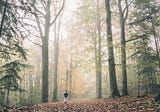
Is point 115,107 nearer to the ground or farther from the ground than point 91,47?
nearer to the ground

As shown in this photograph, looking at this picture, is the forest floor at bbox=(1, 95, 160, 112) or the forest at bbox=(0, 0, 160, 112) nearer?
the forest floor at bbox=(1, 95, 160, 112)

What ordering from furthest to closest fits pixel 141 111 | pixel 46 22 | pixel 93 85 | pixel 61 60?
pixel 93 85, pixel 61 60, pixel 46 22, pixel 141 111

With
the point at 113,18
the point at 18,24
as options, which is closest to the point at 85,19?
the point at 113,18

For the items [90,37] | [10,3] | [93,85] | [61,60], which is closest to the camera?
[10,3]

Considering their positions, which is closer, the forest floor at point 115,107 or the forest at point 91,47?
the forest floor at point 115,107

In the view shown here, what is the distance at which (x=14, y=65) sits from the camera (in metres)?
18.7

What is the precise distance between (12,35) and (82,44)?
833 inches

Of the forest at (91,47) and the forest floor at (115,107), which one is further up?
the forest at (91,47)

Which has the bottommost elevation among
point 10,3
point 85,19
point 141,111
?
point 141,111

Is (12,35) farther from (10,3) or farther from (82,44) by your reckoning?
(82,44)

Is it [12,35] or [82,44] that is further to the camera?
[82,44]

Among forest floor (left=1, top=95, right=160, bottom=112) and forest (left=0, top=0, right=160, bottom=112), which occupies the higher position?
forest (left=0, top=0, right=160, bottom=112)

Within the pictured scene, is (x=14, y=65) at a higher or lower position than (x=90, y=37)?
lower

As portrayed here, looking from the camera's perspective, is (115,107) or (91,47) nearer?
(115,107)
